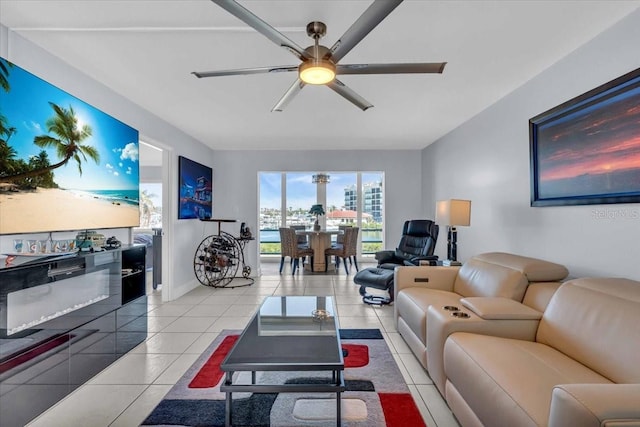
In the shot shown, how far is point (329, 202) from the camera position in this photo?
6.91 metres

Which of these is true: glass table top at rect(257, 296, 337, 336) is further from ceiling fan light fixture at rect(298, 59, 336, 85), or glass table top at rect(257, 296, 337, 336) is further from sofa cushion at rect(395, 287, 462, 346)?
ceiling fan light fixture at rect(298, 59, 336, 85)

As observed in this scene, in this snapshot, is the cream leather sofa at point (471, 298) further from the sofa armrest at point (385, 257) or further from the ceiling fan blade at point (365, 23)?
the ceiling fan blade at point (365, 23)

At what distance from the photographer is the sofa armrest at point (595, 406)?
2.81ft

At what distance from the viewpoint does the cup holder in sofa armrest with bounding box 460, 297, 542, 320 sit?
1.80m

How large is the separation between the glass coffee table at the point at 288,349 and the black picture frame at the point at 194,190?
102 inches

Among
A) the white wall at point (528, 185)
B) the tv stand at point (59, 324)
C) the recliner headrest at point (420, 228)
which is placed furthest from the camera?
the recliner headrest at point (420, 228)

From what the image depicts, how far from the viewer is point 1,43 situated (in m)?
1.91

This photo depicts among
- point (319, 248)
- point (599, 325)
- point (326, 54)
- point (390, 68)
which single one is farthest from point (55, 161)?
point (319, 248)

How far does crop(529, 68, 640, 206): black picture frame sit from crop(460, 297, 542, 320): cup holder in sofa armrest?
92 cm

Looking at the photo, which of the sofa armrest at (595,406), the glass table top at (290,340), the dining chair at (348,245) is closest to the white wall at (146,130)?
the glass table top at (290,340)

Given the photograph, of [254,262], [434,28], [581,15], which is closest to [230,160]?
[254,262]

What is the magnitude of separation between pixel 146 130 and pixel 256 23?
2713 millimetres

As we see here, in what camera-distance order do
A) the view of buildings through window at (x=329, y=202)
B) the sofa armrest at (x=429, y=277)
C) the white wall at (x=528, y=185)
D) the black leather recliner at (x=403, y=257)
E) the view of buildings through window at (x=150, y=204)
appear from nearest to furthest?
the white wall at (x=528, y=185) → the sofa armrest at (x=429, y=277) → the black leather recliner at (x=403, y=257) → the view of buildings through window at (x=329, y=202) → the view of buildings through window at (x=150, y=204)

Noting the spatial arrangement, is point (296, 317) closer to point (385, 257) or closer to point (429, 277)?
point (429, 277)
